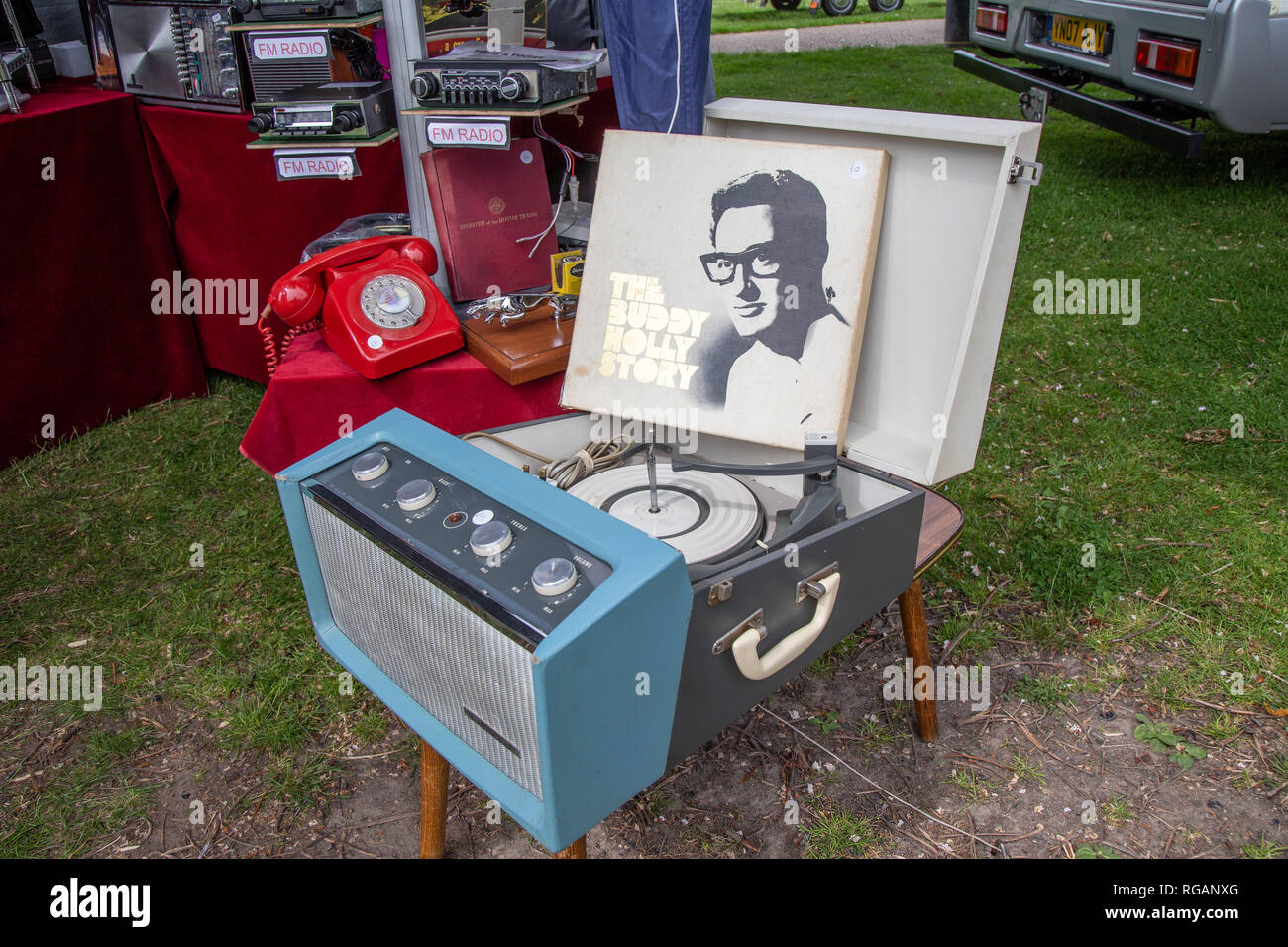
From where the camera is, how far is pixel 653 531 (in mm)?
1363

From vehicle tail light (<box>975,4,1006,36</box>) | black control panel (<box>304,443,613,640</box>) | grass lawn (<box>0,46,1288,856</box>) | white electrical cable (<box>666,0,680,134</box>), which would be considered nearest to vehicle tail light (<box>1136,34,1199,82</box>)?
grass lawn (<box>0,46,1288,856</box>)

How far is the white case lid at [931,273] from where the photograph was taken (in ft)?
4.51

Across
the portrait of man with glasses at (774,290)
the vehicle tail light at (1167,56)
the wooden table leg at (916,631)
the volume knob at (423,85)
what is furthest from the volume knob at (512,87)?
the vehicle tail light at (1167,56)

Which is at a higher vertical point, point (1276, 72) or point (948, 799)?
point (1276, 72)

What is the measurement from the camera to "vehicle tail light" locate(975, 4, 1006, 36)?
5164mm

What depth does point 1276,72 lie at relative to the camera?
3643 mm

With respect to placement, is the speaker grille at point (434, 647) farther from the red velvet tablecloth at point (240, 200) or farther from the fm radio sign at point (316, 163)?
the red velvet tablecloth at point (240, 200)

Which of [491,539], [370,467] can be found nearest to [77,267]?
Answer: [370,467]

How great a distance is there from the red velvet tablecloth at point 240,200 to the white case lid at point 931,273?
1.65 metres

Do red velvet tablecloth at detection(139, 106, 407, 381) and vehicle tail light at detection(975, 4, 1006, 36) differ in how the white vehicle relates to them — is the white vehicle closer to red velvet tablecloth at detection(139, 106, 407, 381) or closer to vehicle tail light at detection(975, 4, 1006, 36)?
vehicle tail light at detection(975, 4, 1006, 36)

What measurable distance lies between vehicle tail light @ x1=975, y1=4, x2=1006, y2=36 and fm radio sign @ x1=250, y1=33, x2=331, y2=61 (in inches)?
169

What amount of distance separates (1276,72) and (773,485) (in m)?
3.37
